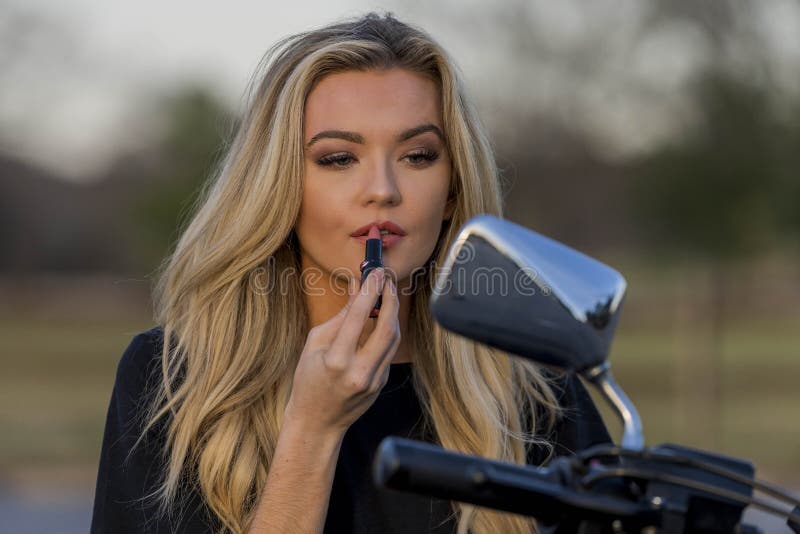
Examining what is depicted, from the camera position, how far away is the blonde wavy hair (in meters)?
2.78

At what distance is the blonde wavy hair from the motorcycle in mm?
1326

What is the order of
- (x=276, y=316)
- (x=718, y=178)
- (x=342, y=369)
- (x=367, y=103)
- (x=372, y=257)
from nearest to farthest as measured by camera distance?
1. (x=342, y=369)
2. (x=372, y=257)
3. (x=367, y=103)
4. (x=276, y=316)
5. (x=718, y=178)

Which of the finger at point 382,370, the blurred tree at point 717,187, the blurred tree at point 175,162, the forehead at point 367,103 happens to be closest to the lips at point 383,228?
the forehead at point 367,103

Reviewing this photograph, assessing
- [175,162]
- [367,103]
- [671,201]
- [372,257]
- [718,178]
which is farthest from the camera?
[175,162]

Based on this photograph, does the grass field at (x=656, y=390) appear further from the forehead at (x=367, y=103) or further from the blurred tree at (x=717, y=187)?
the forehead at (x=367, y=103)

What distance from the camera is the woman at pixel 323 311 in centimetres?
270

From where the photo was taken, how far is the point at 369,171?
9.18ft

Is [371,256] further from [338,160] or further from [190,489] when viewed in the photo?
[190,489]

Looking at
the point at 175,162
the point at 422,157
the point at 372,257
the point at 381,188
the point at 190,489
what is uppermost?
the point at 175,162

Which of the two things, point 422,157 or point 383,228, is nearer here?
point 383,228

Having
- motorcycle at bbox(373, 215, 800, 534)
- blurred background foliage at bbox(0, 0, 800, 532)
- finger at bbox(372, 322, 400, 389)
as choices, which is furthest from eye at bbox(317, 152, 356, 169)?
blurred background foliage at bbox(0, 0, 800, 532)

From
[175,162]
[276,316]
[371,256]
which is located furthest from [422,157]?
[175,162]

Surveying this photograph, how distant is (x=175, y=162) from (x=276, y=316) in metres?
25.6

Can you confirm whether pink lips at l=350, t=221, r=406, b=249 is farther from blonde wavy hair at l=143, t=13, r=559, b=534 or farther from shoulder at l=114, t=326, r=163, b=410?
shoulder at l=114, t=326, r=163, b=410
